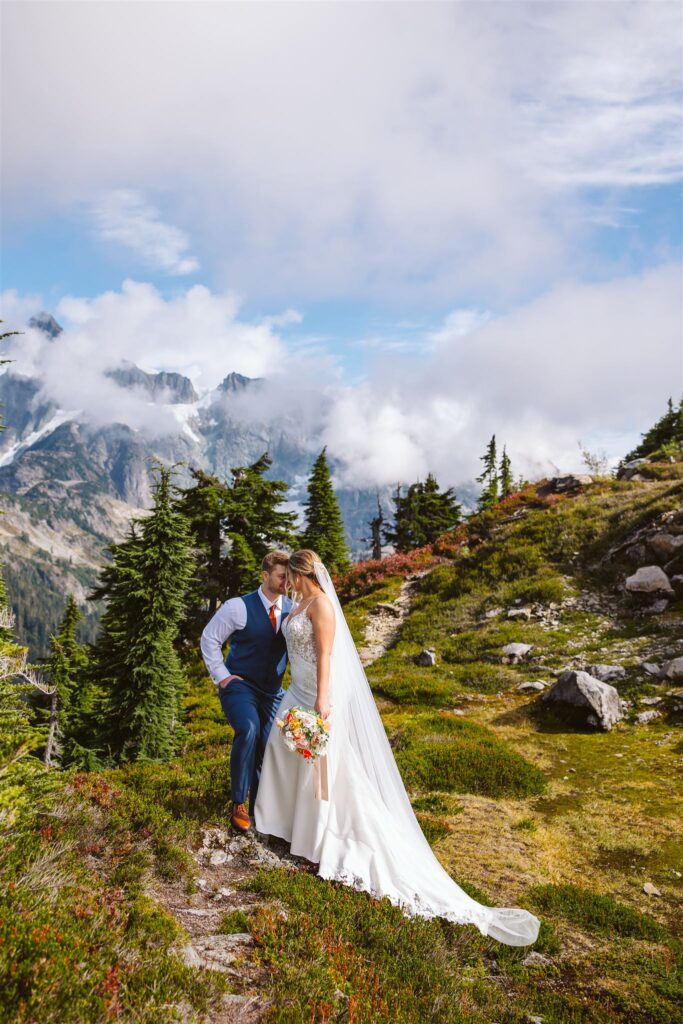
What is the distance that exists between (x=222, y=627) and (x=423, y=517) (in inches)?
2143

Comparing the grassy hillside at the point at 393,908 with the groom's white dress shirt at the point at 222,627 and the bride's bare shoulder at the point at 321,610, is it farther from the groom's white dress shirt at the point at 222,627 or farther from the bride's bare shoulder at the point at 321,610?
the bride's bare shoulder at the point at 321,610

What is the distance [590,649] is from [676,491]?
548 inches

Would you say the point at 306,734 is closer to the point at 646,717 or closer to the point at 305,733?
the point at 305,733

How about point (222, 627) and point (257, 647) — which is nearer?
point (222, 627)

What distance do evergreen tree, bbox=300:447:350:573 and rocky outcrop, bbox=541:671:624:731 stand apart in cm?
3490

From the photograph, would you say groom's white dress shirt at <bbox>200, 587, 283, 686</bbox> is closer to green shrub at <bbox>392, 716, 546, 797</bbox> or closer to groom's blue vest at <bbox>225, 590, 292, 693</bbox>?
groom's blue vest at <bbox>225, 590, 292, 693</bbox>

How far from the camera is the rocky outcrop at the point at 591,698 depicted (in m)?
15.6

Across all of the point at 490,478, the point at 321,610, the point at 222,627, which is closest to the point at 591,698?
the point at 321,610

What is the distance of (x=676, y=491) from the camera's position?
30.4m

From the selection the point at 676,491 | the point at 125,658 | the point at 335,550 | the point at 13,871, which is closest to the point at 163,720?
the point at 125,658

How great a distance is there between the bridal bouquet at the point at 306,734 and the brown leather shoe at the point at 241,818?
1.55 meters

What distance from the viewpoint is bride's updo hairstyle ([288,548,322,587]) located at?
7.08m

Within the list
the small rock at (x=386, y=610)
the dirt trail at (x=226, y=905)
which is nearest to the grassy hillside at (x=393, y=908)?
the dirt trail at (x=226, y=905)

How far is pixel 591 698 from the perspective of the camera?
1574 cm
